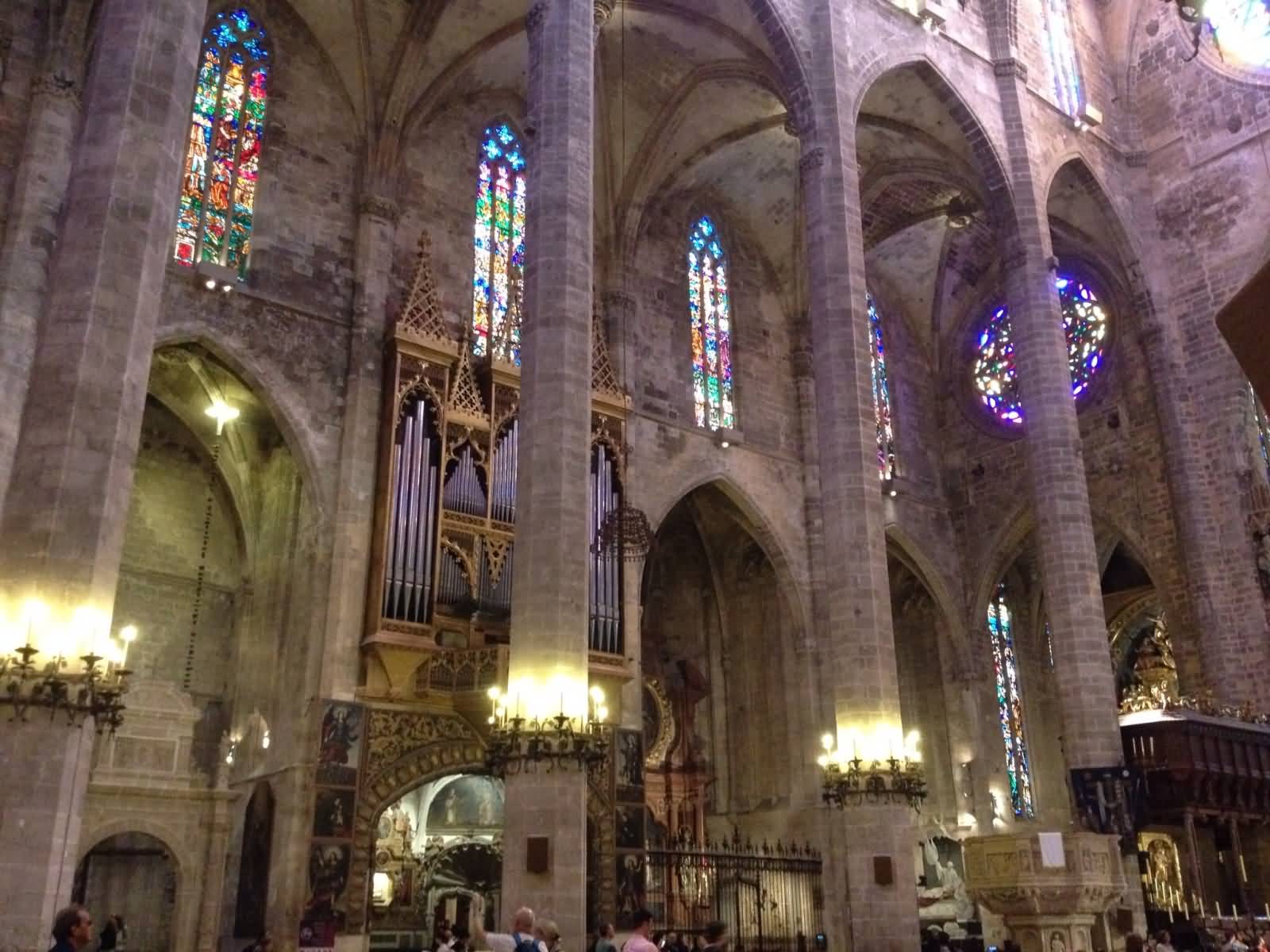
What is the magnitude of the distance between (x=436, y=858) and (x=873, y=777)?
28.5 feet

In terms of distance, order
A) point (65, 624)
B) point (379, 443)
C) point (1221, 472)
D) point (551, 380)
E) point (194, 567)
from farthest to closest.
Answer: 1. point (1221, 472)
2. point (194, 567)
3. point (379, 443)
4. point (551, 380)
5. point (65, 624)

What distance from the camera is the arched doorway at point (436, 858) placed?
18172 mm

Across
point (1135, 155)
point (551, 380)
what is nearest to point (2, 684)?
point (551, 380)

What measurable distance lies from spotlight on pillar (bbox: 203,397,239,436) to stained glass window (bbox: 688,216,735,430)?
27.4 ft

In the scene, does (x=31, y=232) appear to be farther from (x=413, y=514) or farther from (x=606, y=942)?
(x=606, y=942)

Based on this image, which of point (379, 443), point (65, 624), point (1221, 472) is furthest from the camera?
point (1221, 472)

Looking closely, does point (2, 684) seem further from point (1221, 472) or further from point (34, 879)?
point (1221, 472)

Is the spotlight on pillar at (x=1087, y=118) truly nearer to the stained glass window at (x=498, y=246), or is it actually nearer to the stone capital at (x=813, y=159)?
the stone capital at (x=813, y=159)

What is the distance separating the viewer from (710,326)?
22.8m

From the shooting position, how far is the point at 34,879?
8.08m

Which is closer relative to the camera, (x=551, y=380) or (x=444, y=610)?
(x=551, y=380)

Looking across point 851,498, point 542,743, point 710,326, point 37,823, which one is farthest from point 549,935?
point 710,326

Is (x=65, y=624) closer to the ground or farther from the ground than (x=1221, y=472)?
closer to the ground

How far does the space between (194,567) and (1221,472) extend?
18.5 m
